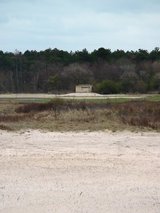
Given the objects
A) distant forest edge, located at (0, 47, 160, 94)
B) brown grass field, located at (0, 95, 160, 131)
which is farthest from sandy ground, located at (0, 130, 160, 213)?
distant forest edge, located at (0, 47, 160, 94)

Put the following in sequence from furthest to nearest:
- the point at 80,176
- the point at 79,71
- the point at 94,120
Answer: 1. the point at 79,71
2. the point at 94,120
3. the point at 80,176

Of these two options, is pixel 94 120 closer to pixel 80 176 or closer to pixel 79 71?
pixel 80 176

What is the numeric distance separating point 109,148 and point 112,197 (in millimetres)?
6331

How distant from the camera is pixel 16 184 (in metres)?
9.35

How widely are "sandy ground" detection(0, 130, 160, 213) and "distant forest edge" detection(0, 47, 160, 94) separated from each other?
2182 inches

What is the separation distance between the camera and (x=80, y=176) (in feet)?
33.3

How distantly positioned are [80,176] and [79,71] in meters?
76.7

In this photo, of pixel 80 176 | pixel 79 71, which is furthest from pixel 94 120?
pixel 79 71

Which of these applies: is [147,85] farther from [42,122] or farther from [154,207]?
[154,207]

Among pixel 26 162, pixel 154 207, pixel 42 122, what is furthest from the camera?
pixel 42 122

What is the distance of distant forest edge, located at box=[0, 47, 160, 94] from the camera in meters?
76.0

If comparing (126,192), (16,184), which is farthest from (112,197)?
(16,184)

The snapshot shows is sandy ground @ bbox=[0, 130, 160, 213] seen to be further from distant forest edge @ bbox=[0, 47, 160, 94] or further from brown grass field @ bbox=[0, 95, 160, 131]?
distant forest edge @ bbox=[0, 47, 160, 94]

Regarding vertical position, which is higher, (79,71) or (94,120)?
(79,71)
